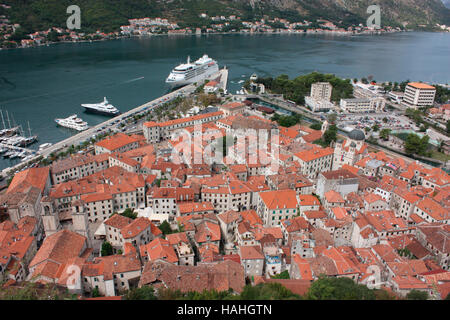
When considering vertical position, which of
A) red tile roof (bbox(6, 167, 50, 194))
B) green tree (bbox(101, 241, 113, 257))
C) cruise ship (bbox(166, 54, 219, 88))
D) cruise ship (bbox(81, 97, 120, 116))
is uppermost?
cruise ship (bbox(166, 54, 219, 88))

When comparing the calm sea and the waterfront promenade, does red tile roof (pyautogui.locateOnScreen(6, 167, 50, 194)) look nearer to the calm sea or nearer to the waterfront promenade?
the waterfront promenade

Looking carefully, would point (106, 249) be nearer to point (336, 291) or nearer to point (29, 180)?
point (29, 180)

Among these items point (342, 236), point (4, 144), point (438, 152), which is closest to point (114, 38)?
point (4, 144)

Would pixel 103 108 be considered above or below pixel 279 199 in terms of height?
above

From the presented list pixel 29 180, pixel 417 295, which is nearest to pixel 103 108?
pixel 29 180

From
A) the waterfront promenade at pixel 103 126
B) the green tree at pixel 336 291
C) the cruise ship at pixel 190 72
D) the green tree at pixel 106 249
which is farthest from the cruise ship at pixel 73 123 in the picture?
the green tree at pixel 336 291

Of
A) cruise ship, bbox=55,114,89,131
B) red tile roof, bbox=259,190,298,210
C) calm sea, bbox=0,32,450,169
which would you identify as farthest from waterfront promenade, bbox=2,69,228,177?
red tile roof, bbox=259,190,298,210

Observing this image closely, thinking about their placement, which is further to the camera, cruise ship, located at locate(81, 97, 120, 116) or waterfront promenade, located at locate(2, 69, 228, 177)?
cruise ship, located at locate(81, 97, 120, 116)

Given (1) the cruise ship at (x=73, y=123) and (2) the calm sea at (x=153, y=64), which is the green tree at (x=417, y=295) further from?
(1) the cruise ship at (x=73, y=123)
